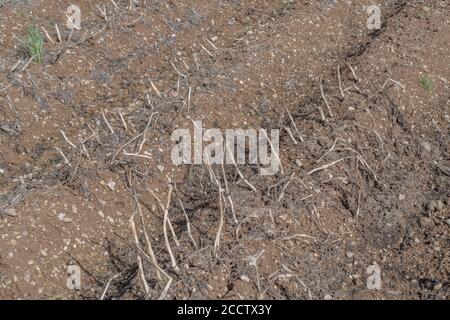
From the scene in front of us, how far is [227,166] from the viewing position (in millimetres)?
3904

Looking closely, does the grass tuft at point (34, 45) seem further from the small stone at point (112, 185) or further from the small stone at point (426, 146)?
the small stone at point (426, 146)

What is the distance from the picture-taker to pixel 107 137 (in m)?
3.95

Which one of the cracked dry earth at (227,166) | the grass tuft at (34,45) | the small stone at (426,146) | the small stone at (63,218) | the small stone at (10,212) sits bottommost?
the small stone at (426,146)

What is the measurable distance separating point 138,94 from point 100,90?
259mm

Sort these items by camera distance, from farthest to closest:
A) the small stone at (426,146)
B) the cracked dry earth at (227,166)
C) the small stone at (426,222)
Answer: the small stone at (426,146) → the small stone at (426,222) → the cracked dry earth at (227,166)

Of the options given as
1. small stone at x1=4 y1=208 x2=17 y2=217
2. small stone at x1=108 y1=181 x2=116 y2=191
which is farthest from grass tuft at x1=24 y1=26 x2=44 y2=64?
small stone at x1=4 y1=208 x2=17 y2=217

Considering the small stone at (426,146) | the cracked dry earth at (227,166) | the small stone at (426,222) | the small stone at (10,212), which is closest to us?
the cracked dry earth at (227,166)

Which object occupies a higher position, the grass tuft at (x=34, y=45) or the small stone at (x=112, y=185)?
the grass tuft at (x=34, y=45)

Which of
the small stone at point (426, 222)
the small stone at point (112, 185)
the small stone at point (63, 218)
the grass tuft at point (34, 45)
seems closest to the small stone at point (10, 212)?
the small stone at point (63, 218)

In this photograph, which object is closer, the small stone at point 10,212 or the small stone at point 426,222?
the small stone at point 10,212

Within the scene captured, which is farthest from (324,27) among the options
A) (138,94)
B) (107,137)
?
(107,137)

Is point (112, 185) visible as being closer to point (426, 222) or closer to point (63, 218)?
point (63, 218)

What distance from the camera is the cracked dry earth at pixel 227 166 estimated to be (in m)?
3.29
